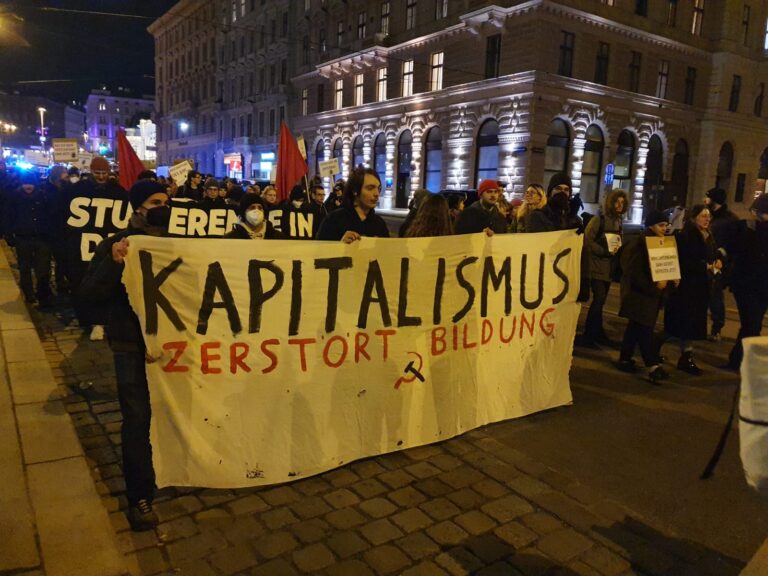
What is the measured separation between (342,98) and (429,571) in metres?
40.8

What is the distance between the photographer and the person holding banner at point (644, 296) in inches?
237

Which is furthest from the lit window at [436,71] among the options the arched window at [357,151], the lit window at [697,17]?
the lit window at [697,17]

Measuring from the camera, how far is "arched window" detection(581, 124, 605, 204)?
99.8 feet

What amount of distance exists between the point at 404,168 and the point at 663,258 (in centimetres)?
3073

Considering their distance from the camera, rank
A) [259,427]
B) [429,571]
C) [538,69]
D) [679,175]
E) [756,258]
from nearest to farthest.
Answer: [429,571] → [259,427] → [756,258] → [538,69] → [679,175]

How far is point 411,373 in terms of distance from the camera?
13.9 feet

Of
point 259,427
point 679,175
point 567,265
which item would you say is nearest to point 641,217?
point 679,175

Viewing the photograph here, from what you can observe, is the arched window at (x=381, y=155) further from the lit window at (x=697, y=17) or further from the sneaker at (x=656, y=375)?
the sneaker at (x=656, y=375)

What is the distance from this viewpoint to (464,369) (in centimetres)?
451

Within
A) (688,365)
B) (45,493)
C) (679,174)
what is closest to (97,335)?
(45,493)

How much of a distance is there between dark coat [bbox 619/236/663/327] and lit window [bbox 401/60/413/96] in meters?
30.5

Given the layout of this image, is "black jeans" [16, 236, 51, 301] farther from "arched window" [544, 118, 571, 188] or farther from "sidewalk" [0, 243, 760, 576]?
"arched window" [544, 118, 571, 188]

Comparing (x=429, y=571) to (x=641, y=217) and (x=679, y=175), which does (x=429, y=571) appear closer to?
(x=641, y=217)

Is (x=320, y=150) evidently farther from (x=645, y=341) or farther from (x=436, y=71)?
(x=645, y=341)
